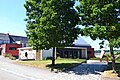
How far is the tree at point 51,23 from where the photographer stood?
84.2 feet

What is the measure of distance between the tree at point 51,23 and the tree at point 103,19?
4.65m

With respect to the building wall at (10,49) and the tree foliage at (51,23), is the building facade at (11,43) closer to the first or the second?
the building wall at (10,49)

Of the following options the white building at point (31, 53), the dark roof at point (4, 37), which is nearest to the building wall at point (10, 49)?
the white building at point (31, 53)

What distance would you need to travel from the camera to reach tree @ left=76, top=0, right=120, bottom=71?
2011cm

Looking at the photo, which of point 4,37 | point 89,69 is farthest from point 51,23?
point 4,37

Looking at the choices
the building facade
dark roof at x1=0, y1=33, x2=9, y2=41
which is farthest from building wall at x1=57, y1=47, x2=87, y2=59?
dark roof at x1=0, y1=33, x2=9, y2=41

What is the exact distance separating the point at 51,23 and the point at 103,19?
654 cm

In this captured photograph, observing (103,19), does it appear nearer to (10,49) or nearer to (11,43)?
(10,49)

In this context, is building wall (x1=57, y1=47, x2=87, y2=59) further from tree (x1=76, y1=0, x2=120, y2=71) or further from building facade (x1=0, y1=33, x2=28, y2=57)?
tree (x1=76, y1=0, x2=120, y2=71)

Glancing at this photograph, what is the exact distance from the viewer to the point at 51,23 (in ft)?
83.7

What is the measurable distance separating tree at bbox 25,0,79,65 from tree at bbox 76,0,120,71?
465 centimetres

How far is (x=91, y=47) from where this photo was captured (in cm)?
5506

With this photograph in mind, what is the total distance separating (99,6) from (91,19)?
204cm

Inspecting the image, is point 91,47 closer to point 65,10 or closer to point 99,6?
point 65,10
